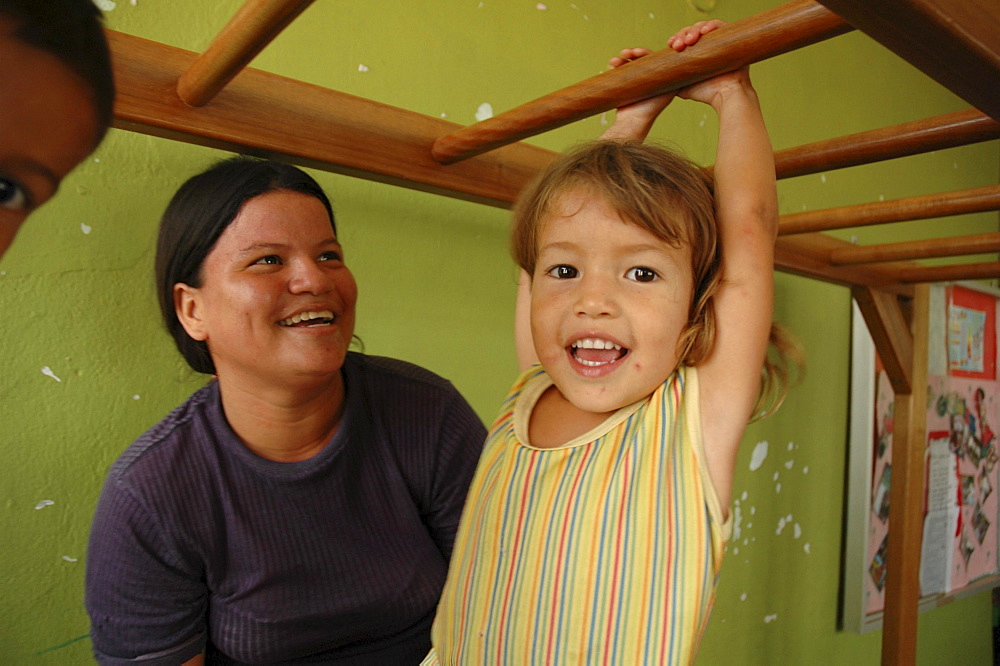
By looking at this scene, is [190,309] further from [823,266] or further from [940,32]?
[823,266]

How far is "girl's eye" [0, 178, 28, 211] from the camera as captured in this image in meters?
0.25

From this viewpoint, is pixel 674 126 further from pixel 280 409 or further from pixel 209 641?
pixel 209 641

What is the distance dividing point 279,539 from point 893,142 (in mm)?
695

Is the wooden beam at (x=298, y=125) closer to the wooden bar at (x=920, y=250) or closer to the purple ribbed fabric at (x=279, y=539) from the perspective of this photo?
the purple ribbed fabric at (x=279, y=539)

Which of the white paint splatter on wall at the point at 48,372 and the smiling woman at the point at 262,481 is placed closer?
the smiling woman at the point at 262,481

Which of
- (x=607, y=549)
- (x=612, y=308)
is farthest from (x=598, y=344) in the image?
(x=607, y=549)

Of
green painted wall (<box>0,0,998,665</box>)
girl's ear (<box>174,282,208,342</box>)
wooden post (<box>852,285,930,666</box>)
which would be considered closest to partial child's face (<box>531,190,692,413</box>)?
girl's ear (<box>174,282,208,342</box>)

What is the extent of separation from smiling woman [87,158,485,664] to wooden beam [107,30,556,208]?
4cm

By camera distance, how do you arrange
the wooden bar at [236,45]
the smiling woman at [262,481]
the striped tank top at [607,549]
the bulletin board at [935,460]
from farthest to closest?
the bulletin board at [935,460] → the smiling woman at [262,481] → the striped tank top at [607,549] → the wooden bar at [236,45]

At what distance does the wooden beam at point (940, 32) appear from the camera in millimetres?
393

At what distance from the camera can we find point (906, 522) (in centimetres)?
154

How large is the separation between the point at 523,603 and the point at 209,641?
372 millimetres

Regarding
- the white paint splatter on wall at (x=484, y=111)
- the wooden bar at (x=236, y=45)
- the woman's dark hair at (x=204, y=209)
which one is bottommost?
the woman's dark hair at (x=204, y=209)

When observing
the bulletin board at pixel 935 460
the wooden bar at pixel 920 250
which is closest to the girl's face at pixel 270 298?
the wooden bar at pixel 920 250
